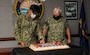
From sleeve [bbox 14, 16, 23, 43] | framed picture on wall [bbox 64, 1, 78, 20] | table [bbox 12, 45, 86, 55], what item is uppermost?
framed picture on wall [bbox 64, 1, 78, 20]

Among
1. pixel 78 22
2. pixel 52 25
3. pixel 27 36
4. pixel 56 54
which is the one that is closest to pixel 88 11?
pixel 78 22

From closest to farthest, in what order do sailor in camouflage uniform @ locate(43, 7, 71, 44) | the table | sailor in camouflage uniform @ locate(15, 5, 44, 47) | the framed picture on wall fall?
the table, sailor in camouflage uniform @ locate(15, 5, 44, 47), sailor in camouflage uniform @ locate(43, 7, 71, 44), the framed picture on wall

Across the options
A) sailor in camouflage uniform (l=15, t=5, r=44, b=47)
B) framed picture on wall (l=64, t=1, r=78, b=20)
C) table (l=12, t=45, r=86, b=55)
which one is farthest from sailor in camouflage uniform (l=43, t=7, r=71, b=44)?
table (l=12, t=45, r=86, b=55)

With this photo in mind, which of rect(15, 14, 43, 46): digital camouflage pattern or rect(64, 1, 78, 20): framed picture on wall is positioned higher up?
rect(64, 1, 78, 20): framed picture on wall

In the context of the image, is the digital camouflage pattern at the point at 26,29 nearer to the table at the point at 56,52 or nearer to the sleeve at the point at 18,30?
the sleeve at the point at 18,30

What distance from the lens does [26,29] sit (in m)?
3.49

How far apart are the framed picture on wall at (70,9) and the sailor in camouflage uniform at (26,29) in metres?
1.61

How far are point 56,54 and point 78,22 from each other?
8.34ft

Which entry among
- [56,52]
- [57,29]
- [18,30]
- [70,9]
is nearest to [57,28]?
[57,29]

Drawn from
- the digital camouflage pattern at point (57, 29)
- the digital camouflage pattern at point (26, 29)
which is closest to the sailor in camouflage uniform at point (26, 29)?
the digital camouflage pattern at point (26, 29)

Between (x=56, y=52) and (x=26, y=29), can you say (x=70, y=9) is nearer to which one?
(x=26, y=29)

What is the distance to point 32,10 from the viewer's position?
127 inches

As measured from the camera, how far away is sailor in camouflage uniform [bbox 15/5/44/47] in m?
3.41

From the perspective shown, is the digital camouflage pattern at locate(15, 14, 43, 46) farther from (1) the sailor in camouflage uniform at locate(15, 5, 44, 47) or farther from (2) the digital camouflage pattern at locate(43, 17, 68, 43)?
(2) the digital camouflage pattern at locate(43, 17, 68, 43)
